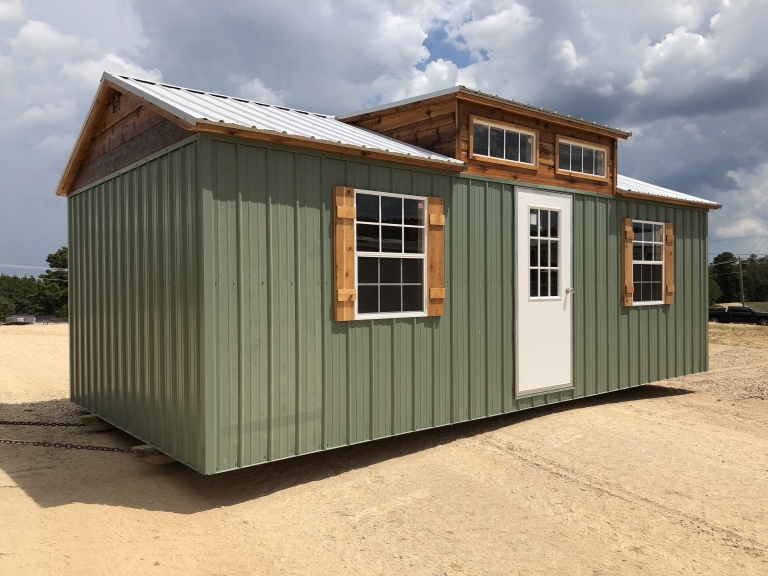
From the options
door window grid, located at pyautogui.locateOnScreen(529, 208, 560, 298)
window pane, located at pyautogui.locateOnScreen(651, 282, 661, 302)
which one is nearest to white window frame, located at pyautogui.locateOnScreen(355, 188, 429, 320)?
door window grid, located at pyautogui.locateOnScreen(529, 208, 560, 298)

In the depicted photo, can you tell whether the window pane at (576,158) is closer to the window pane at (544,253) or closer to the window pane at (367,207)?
the window pane at (544,253)

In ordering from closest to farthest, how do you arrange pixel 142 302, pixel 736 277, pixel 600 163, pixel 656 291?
pixel 142 302 < pixel 600 163 < pixel 656 291 < pixel 736 277

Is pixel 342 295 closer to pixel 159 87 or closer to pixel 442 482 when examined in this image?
pixel 442 482

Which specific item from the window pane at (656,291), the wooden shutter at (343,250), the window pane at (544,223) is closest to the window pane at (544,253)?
the window pane at (544,223)

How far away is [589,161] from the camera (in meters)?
8.62

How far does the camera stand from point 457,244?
22.4 feet

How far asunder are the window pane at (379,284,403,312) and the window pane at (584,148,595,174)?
3.94 m

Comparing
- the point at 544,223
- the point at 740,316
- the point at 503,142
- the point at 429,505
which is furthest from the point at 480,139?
the point at 740,316

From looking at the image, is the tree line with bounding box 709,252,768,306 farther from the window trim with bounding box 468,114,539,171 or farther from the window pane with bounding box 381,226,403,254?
the window pane with bounding box 381,226,403,254

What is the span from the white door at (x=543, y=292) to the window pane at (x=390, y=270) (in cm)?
202

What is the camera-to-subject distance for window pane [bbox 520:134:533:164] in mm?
7730

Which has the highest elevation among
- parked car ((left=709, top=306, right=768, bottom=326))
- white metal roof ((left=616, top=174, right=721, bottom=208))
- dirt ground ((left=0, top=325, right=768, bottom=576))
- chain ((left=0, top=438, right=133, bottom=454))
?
white metal roof ((left=616, top=174, right=721, bottom=208))

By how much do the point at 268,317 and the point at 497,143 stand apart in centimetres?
376

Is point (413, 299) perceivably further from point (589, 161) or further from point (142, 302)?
point (589, 161)
